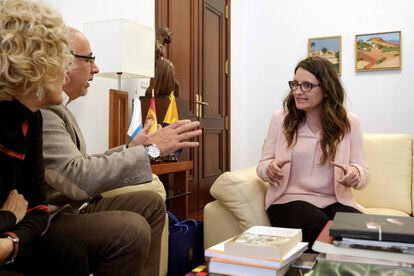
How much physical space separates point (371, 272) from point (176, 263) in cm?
120

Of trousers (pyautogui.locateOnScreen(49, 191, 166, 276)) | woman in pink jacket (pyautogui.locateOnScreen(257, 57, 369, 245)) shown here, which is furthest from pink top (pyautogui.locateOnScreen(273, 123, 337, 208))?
trousers (pyautogui.locateOnScreen(49, 191, 166, 276))

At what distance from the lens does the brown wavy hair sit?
77.3 inches

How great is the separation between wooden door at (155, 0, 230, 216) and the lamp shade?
3.12 feet

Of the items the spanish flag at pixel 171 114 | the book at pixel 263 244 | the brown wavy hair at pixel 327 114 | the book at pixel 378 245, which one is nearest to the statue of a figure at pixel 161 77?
the spanish flag at pixel 171 114

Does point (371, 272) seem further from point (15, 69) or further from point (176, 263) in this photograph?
point (176, 263)

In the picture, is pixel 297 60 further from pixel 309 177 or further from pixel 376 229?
pixel 376 229

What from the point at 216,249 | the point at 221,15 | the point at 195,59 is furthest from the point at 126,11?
the point at 216,249

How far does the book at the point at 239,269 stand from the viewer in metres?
0.90

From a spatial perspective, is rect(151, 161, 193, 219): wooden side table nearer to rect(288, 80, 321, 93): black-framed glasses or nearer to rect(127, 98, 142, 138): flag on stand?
rect(127, 98, 142, 138): flag on stand

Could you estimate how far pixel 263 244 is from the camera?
0.93 m

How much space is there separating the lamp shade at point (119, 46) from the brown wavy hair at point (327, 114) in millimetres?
811

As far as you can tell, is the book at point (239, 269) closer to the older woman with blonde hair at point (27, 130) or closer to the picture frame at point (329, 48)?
the older woman with blonde hair at point (27, 130)

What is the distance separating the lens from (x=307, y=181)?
195 cm

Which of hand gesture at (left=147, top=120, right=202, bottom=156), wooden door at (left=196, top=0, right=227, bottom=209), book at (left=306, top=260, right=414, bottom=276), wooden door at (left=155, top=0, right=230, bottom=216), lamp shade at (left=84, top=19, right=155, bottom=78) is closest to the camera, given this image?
book at (left=306, top=260, right=414, bottom=276)
